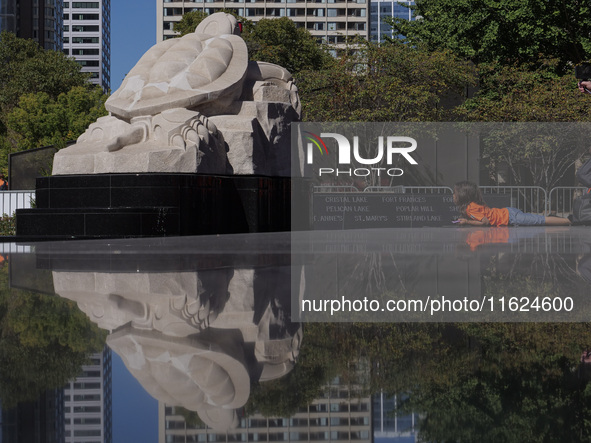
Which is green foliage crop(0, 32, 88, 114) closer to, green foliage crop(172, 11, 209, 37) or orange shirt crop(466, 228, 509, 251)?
green foliage crop(172, 11, 209, 37)

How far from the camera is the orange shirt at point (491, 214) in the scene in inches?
829

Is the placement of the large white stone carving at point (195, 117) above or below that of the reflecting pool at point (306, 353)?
above

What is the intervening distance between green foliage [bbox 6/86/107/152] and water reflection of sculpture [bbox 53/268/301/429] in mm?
32921

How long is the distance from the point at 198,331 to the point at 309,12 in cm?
10160

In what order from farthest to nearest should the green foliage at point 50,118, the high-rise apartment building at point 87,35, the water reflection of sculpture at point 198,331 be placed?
the high-rise apartment building at point 87,35 → the green foliage at point 50,118 → the water reflection of sculpture at point 198,331

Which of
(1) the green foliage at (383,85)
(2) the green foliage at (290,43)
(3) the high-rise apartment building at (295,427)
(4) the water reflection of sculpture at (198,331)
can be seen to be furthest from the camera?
(2) the green foliage at (290,43)

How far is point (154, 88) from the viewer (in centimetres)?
1416

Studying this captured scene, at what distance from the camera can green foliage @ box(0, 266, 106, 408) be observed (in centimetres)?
273

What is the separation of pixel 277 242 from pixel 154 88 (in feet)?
14.1

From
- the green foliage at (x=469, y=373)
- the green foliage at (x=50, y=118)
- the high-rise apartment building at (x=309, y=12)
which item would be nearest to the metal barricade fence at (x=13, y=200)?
the green foliage at (x=50, y=118)

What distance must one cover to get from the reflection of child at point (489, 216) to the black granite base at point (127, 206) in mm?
8469

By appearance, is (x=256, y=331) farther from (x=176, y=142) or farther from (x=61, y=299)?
(x=176, y=142)

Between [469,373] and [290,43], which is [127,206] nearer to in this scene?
[469,373]

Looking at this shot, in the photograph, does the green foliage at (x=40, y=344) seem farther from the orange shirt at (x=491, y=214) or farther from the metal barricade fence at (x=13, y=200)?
the orange shirt at (x=491, y=214)
